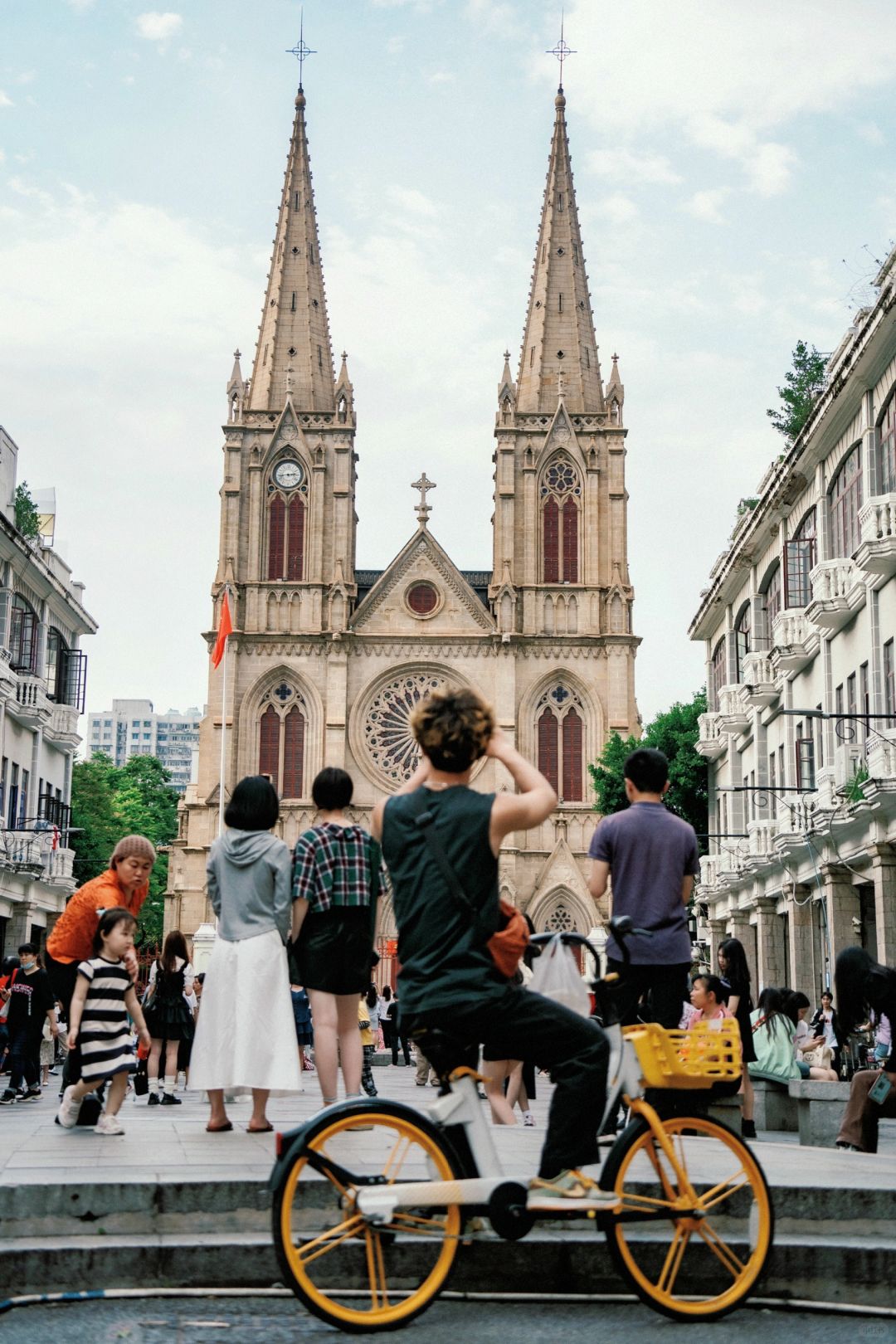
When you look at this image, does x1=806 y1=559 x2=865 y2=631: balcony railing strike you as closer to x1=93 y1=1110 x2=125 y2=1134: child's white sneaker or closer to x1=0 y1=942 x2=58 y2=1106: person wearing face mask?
x1=0 y1=942 x2=58 y2=1106: person wearing face mask

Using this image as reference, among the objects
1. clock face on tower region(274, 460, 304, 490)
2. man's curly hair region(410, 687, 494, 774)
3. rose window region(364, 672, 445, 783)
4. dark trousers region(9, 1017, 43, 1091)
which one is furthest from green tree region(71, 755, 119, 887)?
man's curly hair region(410, 687, 494, 774)

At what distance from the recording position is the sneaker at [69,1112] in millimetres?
9648

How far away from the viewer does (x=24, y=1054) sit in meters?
16.9

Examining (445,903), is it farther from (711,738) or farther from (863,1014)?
(711,738)

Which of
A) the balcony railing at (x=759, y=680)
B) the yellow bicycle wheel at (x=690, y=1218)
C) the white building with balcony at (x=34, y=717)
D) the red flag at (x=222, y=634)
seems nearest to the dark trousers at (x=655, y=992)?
the yellow bicycle wheel at (x=690, y=1218)

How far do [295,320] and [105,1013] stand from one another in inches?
2228

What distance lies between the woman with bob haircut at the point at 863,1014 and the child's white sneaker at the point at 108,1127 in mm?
4383

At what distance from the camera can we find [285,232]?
214ft

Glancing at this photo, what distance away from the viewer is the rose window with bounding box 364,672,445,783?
58500mm

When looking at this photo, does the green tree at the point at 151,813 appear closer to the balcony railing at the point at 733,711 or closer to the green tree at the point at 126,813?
the green tree at the point at 126,813

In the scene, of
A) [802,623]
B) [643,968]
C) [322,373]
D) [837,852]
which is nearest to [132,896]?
[643,968]

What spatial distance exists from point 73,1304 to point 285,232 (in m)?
63.0

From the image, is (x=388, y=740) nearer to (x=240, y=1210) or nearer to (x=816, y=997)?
(x=816, y=997)

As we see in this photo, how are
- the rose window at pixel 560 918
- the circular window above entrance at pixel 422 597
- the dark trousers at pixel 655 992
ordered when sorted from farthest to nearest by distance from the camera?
the circular window above entrance at pixel 422 597 → the rose window at pixel 560 918 → the dark trousers at pixel 655 992
